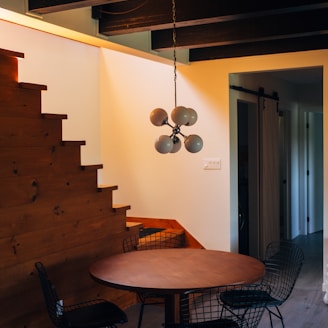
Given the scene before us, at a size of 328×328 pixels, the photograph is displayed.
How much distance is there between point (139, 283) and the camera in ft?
9.37

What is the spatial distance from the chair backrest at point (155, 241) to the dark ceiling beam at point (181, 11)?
177cm

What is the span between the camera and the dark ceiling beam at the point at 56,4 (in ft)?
10.4

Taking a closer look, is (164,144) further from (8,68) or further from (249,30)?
(249,30)

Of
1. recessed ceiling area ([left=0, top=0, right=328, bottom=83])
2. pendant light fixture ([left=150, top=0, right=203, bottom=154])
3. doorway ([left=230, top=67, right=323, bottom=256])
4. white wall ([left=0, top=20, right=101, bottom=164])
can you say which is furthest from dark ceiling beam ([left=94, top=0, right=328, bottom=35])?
doorway ([left=230, top=67, right=323, bottom=256])

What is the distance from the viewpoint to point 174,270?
10.3ft

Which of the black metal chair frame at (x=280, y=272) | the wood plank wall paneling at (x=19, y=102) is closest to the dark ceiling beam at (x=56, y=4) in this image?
the wood plank wall paneling at (x=19, y=102)

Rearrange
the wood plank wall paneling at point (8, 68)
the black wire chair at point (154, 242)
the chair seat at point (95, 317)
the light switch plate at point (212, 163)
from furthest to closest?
the light switch plate at point (212, 163) < the black wire chair at point (154, 242) < the wood plank wall paneling at point (8, 68) < the chair seat at point (95, 317)

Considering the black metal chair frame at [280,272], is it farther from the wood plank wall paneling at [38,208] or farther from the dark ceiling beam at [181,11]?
the dark ceiling beam at [181,11]

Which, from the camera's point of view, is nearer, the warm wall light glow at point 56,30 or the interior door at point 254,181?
the warm wall light glow at point 56,30

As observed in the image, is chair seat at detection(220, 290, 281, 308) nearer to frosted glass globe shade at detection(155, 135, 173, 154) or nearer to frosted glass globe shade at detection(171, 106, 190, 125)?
frosted glass globe shade at detection(155, 135, 173, 154)

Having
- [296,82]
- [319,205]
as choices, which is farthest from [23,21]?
[319,205]

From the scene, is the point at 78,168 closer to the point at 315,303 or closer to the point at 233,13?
the point at 233,13

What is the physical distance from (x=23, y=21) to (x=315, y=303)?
11.3 ft

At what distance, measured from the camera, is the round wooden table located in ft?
9.31
